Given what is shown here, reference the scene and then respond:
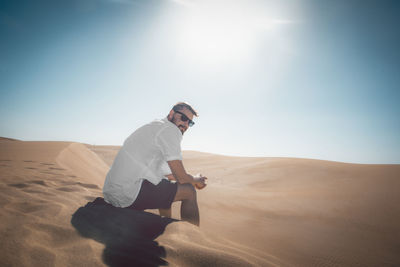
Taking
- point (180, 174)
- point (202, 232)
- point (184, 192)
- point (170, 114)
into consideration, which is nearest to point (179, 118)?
point (170, 114)

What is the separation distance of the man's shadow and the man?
0.16m

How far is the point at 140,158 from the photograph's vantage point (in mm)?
1822

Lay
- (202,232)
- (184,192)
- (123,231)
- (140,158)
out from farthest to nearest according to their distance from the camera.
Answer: (184,192) < (140,158) < (202,232) < (123,231)

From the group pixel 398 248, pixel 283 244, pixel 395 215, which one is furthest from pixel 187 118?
pixel 395 215

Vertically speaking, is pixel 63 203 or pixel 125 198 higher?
pixel 125 198

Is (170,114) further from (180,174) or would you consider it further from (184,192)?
(184,192)

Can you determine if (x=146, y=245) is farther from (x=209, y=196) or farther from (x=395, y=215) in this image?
(x=395, y=215)

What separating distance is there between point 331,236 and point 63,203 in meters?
3.42

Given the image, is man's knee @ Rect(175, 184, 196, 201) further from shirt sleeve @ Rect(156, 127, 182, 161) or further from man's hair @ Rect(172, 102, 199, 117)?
man's hair @ Rect(172, 102, 199, 117)

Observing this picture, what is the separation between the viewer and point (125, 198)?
1.87 metres

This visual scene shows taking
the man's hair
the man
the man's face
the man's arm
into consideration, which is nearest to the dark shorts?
the man

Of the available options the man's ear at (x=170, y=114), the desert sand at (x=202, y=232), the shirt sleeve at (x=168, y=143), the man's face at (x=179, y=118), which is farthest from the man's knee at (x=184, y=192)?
the man's ear at (x=170, y=114)

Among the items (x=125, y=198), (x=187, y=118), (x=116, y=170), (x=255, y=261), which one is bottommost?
(x=255, y=261)

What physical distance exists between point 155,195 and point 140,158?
0.46 meters
